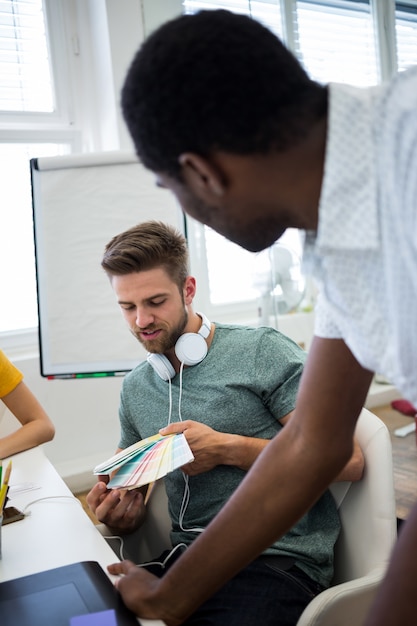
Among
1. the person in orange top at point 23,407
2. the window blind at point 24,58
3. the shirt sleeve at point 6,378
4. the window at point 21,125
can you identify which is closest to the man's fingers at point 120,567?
the person in orange top at point 23,407

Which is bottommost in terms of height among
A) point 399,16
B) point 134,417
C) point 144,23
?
point 134,417

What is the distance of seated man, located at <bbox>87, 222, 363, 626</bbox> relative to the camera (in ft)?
3.78

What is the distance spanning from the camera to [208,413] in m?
1.40

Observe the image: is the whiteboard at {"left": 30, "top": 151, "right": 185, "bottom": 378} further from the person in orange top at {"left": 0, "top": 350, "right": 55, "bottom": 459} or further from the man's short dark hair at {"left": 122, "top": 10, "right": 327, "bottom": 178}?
the man's short dark hair at {"left": 122, "top": 10, "right": 327, "bottom": 178}

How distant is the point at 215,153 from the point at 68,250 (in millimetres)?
2089

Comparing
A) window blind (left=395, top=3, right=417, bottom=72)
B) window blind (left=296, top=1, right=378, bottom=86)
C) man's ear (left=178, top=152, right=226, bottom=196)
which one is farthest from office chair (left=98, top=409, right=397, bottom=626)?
window blind (left=395, top=3, right=417, bottom=72)

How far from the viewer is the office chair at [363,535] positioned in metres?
1.03

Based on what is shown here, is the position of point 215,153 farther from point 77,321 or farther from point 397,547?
point 77,321

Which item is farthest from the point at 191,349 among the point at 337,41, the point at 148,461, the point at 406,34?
the point at 406,34

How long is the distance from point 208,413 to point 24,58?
100 inches

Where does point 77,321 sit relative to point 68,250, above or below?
below

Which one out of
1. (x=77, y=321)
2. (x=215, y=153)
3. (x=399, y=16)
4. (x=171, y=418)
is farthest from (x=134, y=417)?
(x=399, y=16)

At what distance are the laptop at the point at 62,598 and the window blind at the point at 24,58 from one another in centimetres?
274

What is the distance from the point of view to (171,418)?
4.71 feet
